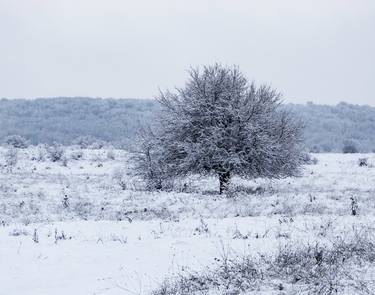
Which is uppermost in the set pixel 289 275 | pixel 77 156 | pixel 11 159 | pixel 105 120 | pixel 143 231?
pixel 105 120

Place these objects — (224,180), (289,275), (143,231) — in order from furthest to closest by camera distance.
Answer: (224,180)
(143,231)
(289,275)

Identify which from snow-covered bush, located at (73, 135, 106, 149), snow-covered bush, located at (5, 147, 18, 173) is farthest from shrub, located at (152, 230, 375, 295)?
snow-covered bush, located at (73, 135, 106, 149)

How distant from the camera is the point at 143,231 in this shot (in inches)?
495

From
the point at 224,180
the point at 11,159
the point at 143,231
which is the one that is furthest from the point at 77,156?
the point at 143,231

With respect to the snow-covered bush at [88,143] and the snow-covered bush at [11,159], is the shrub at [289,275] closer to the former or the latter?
the snow-covered bush at [11,159]

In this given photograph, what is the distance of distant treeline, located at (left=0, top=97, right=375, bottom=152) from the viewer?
10169cm

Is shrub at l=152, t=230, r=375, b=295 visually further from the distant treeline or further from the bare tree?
the distant treeline

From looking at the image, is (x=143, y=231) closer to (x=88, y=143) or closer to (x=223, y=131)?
(x=223, y=131)

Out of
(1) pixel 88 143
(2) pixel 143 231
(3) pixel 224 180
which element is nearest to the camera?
(2) pixel 143 231

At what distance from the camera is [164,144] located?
23.5 metres

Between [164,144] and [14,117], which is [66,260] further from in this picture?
[14,117]

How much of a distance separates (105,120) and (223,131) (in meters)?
97.7

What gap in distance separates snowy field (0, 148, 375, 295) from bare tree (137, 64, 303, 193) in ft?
4.24

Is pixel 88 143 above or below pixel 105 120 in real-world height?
below
